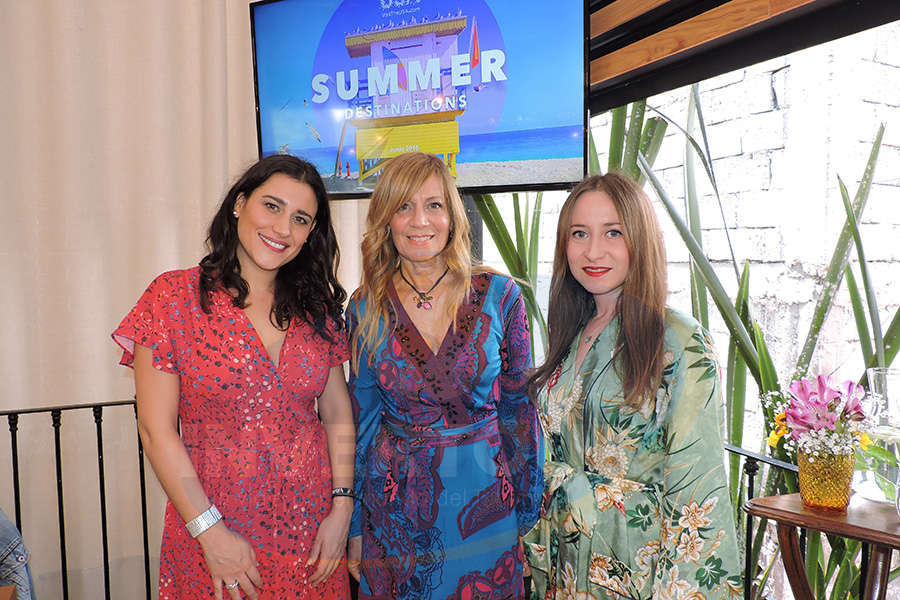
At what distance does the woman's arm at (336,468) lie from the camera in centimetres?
179

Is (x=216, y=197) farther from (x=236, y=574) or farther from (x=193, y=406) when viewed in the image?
(x=236, y=574)

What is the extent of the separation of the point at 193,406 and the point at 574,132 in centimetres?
151

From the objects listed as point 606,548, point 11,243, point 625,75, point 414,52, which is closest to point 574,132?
point 625,75

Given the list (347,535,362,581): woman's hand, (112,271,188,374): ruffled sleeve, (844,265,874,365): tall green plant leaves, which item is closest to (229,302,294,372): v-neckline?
(112,271,188,374): ruffled sleeve

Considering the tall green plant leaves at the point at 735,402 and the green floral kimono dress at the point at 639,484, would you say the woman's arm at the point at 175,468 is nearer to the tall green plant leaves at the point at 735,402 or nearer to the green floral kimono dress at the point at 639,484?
the green floral kimono dress at the point at 639,484

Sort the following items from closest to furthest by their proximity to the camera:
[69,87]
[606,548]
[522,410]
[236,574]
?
[606,548], [236,574], [522,410], [69,87]

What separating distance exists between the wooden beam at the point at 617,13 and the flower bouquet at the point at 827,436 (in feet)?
4.67

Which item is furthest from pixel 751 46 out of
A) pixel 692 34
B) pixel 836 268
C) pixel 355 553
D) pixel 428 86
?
pixel 355 553

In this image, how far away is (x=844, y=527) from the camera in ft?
5.26

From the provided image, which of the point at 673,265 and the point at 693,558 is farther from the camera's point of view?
the point at 673,265

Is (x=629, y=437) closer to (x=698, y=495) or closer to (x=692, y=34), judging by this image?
(x=698, y=495)

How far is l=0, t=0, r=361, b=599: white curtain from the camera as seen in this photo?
332 cm

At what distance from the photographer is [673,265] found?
2629mm

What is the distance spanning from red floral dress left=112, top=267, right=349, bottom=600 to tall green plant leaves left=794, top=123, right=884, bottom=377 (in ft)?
4.86
